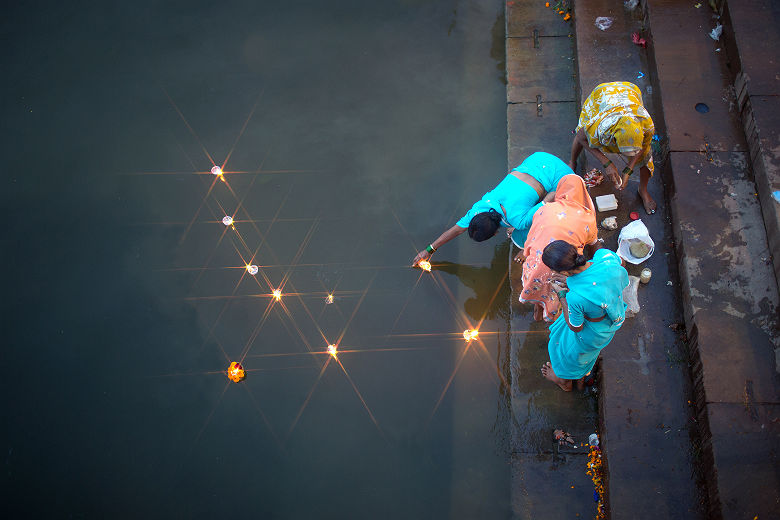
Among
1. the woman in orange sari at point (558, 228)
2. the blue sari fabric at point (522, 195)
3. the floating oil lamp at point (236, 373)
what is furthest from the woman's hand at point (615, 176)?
the floating oil lamp at point (236, 373)

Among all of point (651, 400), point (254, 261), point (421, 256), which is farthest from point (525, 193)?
point (254, 261)

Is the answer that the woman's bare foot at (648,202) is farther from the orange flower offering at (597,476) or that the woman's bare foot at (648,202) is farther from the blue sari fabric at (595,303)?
the orange flower offering at (597,476)

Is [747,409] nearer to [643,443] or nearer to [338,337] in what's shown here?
[643,443]

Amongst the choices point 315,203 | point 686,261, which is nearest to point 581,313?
point 686,261

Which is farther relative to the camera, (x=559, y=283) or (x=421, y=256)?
(x=421, y=256)

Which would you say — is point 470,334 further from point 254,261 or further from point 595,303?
point 254,261

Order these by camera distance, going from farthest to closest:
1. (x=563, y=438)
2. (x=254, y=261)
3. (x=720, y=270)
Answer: (x=254, y=261) < (x=720, y=270) < (x=563, y=438)

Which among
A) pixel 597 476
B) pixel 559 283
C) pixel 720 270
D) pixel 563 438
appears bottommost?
pixel 597 476

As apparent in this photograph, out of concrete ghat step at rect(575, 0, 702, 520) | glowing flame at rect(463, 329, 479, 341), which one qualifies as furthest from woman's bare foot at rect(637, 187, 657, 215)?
glowing flame at rect(463, 329, 479, 341)
